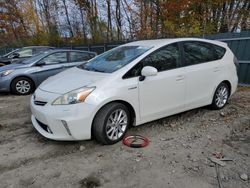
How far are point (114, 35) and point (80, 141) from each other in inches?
651

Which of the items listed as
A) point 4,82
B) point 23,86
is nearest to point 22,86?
point 23,86

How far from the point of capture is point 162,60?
14.1 ft

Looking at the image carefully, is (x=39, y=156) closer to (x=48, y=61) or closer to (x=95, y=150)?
(x=95, y=150)

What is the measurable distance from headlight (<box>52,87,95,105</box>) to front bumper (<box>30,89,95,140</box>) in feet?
0.20

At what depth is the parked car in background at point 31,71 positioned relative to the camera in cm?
740

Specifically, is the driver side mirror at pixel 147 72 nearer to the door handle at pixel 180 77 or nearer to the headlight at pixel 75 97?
the door handle at pixel 180 77

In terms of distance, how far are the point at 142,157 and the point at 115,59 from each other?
1.83 meters

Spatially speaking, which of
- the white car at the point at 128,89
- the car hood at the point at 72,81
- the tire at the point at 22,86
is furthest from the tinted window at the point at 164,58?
the tire at the point at 22,86

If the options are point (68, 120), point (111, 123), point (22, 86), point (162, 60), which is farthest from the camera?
point (22, 86)

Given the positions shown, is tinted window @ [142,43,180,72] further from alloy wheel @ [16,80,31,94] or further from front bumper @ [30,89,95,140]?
alloy wheel @ [16,80,31,94]

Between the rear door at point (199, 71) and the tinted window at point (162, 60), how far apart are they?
220 millimetres

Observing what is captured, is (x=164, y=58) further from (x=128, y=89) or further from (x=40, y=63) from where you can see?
(x=40, y=63)

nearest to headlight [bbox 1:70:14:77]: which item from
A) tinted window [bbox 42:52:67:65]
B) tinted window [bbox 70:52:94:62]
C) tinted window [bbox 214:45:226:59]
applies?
tinted window [bbox 42:52:67:65]

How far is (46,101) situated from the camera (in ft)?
12.2
